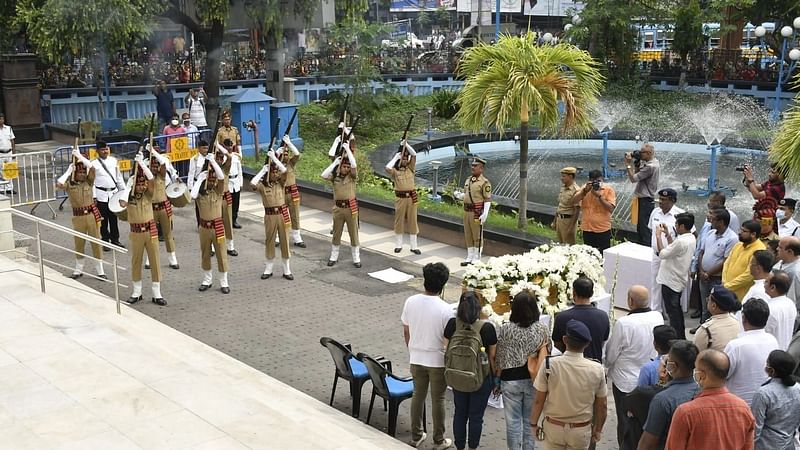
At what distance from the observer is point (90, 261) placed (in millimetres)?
13883

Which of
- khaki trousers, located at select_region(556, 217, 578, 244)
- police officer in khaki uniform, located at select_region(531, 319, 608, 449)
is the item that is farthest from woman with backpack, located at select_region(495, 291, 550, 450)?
khaki trousers, located at select_region(556, 217, 578, 244)

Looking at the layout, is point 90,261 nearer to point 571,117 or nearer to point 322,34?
point 571,117

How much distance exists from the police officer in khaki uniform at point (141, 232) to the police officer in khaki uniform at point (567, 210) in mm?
5331

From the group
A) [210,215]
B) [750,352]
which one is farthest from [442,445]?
[210,215]

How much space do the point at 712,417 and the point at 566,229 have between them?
277 inches

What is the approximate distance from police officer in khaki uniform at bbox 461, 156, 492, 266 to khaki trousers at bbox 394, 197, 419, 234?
40.9 inches

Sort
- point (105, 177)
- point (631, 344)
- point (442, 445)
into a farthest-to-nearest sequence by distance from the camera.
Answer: point (105, 177) < point (442, 445) < point (631, 344)

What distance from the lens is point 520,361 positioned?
23.4 ft

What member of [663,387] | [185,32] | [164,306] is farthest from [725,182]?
[185,32]

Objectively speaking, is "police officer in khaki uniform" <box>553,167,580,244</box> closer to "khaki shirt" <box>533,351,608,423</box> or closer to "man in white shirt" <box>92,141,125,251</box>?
"khaki shirt" <box>533,351,608,423</box>

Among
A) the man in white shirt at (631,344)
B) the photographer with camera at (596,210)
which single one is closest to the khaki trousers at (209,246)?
the photographer with camera at (596,210)

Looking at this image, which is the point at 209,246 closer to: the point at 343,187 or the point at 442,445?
the point at 343,187

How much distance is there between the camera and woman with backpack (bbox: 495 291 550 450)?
23.1ft

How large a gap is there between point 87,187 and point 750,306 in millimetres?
9339
